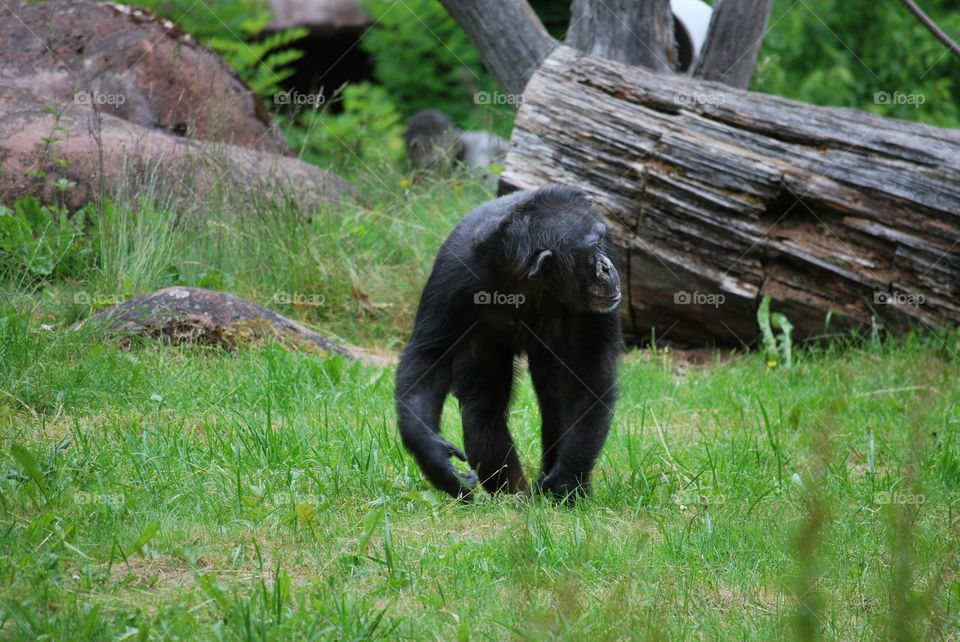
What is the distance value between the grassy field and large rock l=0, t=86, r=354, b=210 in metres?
0.42

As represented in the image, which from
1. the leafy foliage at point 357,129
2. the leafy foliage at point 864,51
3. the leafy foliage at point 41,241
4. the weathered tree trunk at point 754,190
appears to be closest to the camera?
the leafy foliage at point 41,241

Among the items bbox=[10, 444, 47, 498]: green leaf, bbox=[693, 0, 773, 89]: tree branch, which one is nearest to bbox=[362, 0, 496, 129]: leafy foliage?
bbox=[693, 0, 773, 89]: tree branch

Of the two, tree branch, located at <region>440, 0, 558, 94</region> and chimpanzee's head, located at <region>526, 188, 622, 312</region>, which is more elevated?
tree branch, located at <region>440, 0, 558, 94</region>

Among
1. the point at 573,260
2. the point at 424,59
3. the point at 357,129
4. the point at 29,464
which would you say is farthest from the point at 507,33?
the point at 424,59

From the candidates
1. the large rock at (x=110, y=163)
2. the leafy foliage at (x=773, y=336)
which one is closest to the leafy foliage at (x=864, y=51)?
the leafy foliage at (x=773, y=336)

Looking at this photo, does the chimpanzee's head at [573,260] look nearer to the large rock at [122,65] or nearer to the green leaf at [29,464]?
the green leaf at [29,464]

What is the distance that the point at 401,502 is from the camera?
3.74 meters

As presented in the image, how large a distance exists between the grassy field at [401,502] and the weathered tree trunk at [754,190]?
17.4 inches

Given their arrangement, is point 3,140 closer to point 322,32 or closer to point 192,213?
point 192,213

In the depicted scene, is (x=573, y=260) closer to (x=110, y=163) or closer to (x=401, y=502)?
(x=401, y=502)

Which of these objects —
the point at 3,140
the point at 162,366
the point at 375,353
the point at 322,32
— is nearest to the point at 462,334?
the point at 162,366

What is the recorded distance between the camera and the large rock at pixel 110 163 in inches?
261

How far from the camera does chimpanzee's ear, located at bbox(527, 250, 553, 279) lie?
12.8 ft

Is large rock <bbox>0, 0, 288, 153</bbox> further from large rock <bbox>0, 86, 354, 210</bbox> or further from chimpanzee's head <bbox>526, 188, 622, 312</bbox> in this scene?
chimpanzee's head <bbox>526, 188, 622, 312</bbox>
